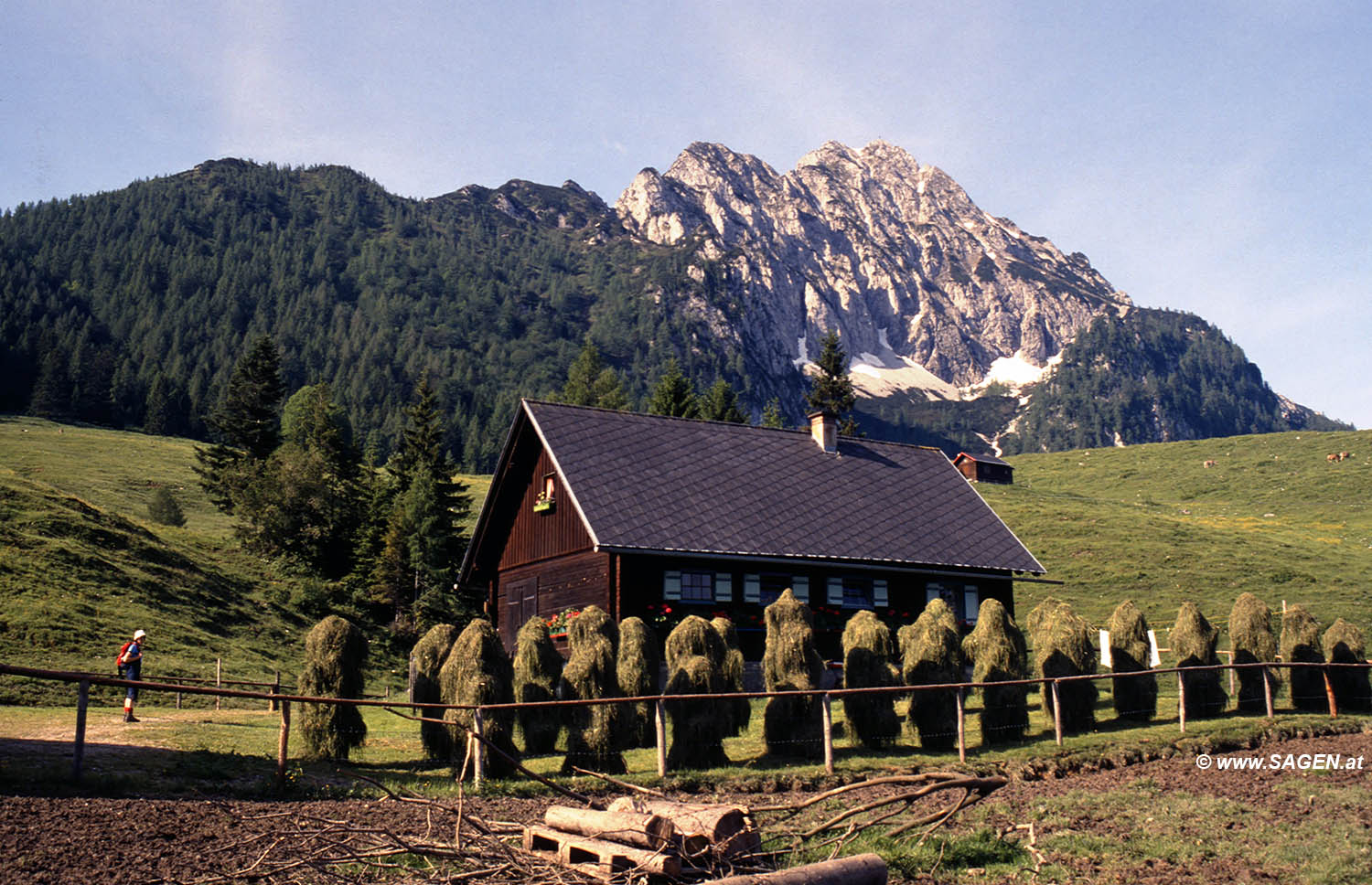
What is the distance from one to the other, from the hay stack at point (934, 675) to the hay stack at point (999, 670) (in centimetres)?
67

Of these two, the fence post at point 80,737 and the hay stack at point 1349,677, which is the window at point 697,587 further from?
the fence post at point 80,737

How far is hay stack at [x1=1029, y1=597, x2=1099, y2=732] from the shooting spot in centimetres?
2169

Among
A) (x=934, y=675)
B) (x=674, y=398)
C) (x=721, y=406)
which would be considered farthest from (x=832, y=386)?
(x=934, y=675)

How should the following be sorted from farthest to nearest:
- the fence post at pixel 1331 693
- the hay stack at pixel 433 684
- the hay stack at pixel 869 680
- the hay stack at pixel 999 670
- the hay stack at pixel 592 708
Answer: the fence post at pixel 1331 693 → the hay stack at pixel 999 670 → the hay stack at pixel 869 680 → the hay stack at pixel 433 684 → the hay stack at pixel 592 708

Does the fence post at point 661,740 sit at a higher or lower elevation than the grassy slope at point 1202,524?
lower

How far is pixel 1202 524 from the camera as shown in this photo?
68438mm

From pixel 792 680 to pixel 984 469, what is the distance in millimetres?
76179

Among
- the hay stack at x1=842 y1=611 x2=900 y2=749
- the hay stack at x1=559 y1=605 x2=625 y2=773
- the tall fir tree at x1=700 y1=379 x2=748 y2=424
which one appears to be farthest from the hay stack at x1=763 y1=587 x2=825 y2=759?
the tall fir tree at x1=700 y1=379 x2=748 y2=424

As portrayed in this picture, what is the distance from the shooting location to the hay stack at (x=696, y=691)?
18344 millimetres

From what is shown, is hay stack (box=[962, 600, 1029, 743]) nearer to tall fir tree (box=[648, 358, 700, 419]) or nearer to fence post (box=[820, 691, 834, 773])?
fence post (box=[820, 691, 834, 773])

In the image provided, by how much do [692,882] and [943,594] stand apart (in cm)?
2628

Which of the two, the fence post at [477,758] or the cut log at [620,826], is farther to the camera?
the fence post at [477,758]

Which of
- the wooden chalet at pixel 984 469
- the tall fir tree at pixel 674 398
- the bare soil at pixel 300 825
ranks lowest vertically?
the bare soil at pixel 300 825

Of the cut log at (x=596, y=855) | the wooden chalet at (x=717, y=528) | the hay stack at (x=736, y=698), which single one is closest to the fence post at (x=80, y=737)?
the cut log at (x=596, y=855)
